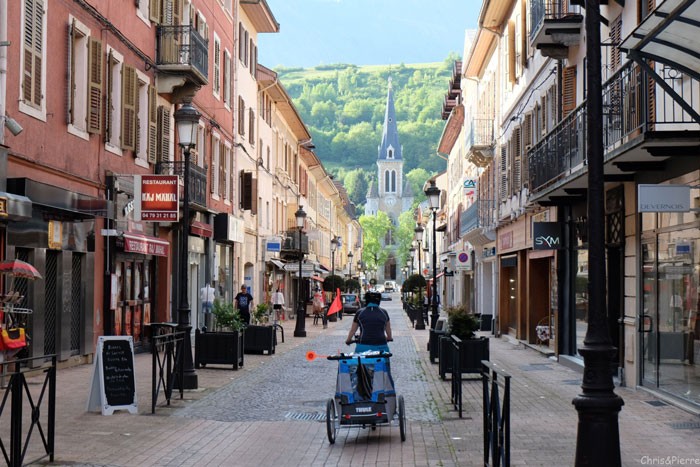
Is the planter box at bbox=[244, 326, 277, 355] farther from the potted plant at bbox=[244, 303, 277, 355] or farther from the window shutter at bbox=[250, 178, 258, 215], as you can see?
the window shutter at bbox=[250, 178, 258, 215]

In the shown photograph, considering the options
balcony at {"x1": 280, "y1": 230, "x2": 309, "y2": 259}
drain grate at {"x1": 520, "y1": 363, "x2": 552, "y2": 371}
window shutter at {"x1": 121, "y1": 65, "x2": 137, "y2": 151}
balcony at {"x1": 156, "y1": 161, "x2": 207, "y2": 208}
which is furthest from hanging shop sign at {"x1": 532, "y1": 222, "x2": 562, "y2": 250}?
balcony at {"x1": 280, "y1": 230, "x2": 309, "y2": 259}

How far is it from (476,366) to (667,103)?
19.0ft

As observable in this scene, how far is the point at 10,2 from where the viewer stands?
1573 cm

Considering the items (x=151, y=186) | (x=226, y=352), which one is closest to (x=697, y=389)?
(x=226, y=352)

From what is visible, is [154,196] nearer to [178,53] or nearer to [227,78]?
[178,53]

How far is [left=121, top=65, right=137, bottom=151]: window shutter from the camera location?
22188 mm

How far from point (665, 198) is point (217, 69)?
2244 cm

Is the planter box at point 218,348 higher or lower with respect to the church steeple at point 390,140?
lower

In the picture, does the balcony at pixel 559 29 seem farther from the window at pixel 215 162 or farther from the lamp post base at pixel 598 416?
the lamp post base at pixel 598 416

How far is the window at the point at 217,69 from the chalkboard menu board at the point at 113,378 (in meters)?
19.7

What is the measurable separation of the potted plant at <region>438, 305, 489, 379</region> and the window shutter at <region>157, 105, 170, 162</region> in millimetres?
10507

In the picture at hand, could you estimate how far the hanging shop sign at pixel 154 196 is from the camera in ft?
71.4

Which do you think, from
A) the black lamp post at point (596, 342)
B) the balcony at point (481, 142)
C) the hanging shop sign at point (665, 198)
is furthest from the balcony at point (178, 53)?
the black lamp post at point (596, 342)

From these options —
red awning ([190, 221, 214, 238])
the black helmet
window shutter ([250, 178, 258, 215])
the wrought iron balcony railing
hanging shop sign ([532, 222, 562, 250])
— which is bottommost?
the black helmet
